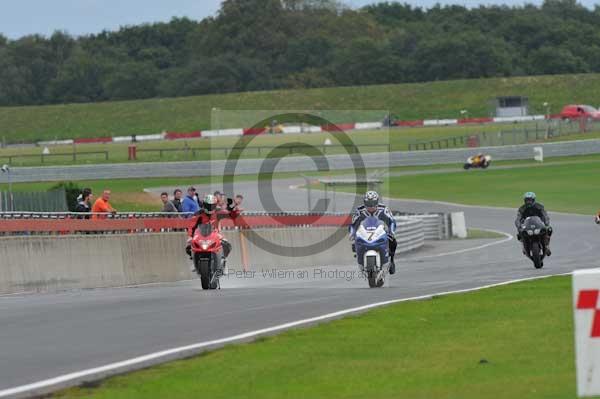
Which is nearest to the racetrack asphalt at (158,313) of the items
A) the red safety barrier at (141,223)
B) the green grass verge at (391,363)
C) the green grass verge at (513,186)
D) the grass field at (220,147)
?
the green grass verge at (391,363)

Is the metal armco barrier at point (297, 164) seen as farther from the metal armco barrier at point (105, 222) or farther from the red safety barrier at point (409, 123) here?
the red safety barrier at point (409, 123)

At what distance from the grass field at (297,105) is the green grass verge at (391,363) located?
96.5m

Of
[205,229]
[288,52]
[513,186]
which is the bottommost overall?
[513,186]

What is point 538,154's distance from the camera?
75250 mm

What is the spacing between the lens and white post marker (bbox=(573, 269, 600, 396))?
8.18 m

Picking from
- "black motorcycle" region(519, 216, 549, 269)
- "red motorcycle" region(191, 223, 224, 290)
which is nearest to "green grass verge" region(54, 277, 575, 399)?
"red motorcycle" region(191, 223, 224, 290)

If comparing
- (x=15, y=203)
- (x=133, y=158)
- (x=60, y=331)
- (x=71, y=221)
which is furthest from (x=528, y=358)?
(x=133, y=158)

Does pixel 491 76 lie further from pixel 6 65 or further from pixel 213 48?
pixel 6 65

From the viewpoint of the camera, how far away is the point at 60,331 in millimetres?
13070

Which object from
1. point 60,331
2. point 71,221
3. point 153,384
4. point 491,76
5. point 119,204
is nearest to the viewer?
point 153,384

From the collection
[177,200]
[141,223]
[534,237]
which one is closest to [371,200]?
[534,237]

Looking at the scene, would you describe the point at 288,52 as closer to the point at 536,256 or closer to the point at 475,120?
the point at 475,120

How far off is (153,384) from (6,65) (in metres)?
149

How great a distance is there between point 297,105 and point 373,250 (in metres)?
95.4
